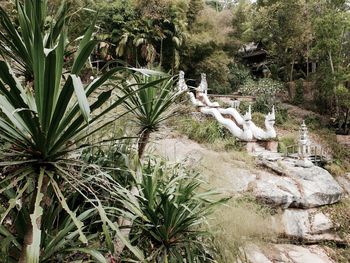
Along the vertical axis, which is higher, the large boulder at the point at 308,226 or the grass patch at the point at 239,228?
the grass patch at the point at 239,228

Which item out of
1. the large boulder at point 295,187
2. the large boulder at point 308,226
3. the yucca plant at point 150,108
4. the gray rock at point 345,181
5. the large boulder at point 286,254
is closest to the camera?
the yucca plant at point 150,108

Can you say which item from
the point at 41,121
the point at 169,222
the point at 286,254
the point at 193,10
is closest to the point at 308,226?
the point at 286,254

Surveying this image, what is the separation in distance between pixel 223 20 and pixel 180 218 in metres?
16.3

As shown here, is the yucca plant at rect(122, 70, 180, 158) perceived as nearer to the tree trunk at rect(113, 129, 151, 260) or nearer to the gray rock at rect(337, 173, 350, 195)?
the tree trunk at rect(113, 129, 151, 260)

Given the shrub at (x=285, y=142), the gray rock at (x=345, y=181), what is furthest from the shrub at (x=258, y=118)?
the gray rock at (x=345, y=181)

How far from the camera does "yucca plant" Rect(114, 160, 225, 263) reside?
8.30 feet

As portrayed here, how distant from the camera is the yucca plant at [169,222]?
99.6 inches

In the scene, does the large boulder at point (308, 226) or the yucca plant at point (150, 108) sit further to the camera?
the large boulder at point (308, 226)

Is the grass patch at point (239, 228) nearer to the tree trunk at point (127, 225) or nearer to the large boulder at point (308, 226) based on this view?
the large boulder at point (308, 226)

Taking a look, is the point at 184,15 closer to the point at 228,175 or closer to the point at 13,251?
the point at 228,175

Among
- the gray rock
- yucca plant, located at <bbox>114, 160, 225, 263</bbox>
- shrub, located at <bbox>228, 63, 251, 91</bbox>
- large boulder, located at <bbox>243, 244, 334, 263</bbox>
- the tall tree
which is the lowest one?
large boulder, located at <bbox>243, 244, 334, 263</bbox>

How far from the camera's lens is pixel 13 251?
74.4 inches

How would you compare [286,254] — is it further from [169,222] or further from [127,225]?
[127,225]

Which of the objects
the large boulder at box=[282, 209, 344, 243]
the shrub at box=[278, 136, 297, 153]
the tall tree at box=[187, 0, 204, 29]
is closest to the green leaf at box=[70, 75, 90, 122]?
the large boulder at box=[282, 209, 344, 243]
